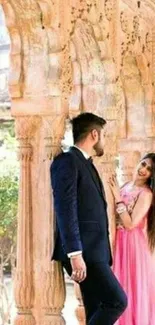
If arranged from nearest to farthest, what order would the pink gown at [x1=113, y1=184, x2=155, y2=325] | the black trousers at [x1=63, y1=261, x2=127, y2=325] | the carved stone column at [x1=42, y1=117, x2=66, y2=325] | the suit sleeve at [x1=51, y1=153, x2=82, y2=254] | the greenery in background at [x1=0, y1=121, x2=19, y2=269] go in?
the suit sleeve at [x1=51, y1=153, x2=82, y2=254], the black trousers at [x1=63, y1=261, x2=127, y2=325], the carved stone column at [x1=42, y1=117, x2=66, y2=325], the pink gown at [x1=113, y1=184, x2=155, y2=325], the greenery in background at [x1=0, y1=121, x2=19, y2=269]

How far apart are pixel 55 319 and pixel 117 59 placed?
1634 mm

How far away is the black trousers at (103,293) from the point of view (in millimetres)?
3596

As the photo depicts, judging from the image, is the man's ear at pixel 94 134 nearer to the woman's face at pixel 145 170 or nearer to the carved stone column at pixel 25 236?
the carved stone column at pixel 25 236


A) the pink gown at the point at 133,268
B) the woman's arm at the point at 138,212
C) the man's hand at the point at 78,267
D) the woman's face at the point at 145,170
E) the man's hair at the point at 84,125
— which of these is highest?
the man's hair at the point at 84,125

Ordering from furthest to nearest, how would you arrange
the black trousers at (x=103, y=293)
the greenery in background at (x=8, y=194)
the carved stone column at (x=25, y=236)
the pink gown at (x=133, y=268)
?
the greenery in background at (x=8, y=194)
the pink gown at (x=133, y=268)
the carved stone column at (x=25, y=236)
the black trousers at (x=103, y=293)

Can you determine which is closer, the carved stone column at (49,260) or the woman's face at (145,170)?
the carved stone column at (49,260)

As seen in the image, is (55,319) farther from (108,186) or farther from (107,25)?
(107,25)

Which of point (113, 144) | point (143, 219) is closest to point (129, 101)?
point (113, 144)

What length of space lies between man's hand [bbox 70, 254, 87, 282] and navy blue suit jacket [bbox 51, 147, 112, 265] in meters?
0.04

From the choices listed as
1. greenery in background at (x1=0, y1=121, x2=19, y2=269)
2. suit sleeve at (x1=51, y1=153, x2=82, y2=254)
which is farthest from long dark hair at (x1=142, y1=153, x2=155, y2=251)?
greenery in background at (x1=0, y1=121, x2=19, y2=269)

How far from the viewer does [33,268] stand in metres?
3.94

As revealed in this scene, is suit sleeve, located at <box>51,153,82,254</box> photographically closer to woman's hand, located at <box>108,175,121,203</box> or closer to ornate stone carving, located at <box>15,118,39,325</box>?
ornate stone carving, located at <box>15,118,39,325</box>

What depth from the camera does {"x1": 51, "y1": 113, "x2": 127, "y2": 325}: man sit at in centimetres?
348

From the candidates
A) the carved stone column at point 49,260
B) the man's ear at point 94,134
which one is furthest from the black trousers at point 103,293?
the man's ear at point 94,134
